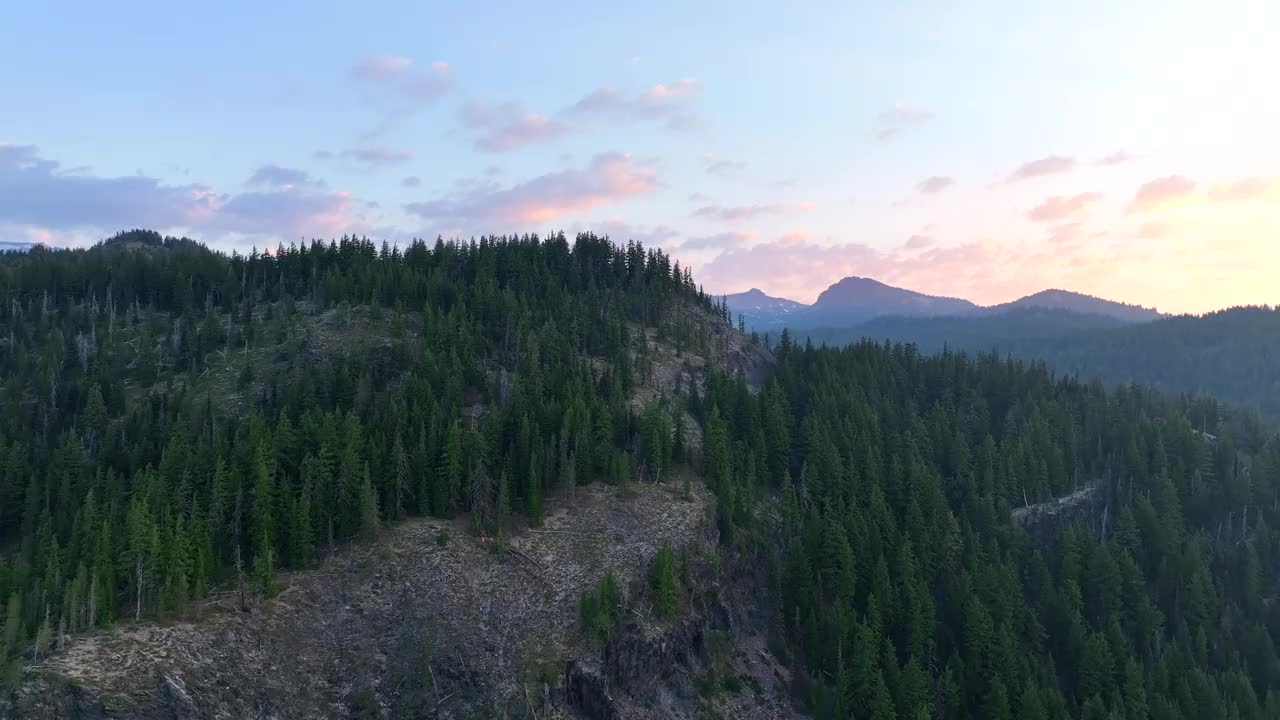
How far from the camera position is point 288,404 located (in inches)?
4043

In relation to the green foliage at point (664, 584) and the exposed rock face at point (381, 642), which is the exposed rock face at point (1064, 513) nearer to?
the green foliage at point (664, 584)

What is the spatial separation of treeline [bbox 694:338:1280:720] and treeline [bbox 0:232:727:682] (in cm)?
2289

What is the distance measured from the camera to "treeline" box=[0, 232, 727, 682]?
231 ft

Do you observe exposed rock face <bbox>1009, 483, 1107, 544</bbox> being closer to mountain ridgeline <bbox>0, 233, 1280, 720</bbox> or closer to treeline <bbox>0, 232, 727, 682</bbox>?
mountain ridgeline <bbox>0, 233, 1280, 720</bbox>

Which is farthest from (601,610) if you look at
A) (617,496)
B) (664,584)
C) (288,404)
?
(288,404)

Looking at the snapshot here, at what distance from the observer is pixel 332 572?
73.5 m

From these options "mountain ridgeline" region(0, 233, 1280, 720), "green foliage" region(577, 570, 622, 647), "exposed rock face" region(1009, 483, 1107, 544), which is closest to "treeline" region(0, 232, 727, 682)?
"mountain ridgeline" region(0, 233, 1280, 720)

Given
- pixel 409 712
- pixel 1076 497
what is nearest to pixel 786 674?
pixel 409 712

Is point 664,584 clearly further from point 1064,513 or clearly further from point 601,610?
point 1064,513

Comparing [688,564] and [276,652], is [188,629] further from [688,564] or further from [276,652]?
[688,564]

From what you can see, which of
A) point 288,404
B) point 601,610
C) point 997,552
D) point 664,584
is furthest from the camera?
point 288,404

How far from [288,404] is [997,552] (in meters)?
98.4

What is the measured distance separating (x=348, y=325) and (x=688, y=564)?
77.0 metres

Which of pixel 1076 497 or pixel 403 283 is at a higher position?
pixel 403 283
